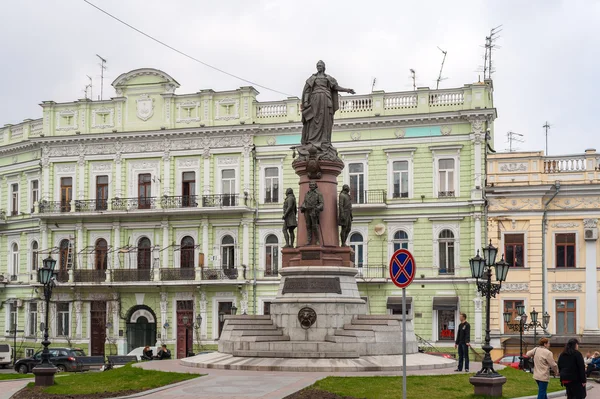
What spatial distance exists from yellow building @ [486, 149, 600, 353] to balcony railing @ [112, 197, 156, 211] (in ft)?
62.0

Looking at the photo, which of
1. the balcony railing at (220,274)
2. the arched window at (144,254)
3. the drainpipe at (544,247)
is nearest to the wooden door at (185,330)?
the balcony railing at (220,274)

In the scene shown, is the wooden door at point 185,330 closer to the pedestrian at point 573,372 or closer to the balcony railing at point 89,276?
the balcony railing at point 89,276

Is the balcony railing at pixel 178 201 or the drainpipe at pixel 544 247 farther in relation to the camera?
the balcony railing at pixel 178 201

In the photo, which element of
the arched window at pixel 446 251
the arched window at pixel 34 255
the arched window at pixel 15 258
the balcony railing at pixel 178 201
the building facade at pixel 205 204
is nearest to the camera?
the arched window at pixel 446 251

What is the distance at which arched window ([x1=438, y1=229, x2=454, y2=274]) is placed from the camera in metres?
49.7

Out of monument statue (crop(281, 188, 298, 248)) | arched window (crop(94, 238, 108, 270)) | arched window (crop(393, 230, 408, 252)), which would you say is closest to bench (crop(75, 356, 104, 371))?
arched window (crop(94, 238, 108, 270))

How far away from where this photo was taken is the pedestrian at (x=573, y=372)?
18531mm

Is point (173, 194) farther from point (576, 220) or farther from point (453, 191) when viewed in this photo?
point (576, 220)

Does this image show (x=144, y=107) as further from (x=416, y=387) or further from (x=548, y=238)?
(x=416, y=387)

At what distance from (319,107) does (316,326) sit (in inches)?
271

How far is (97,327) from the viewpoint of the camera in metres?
54.9

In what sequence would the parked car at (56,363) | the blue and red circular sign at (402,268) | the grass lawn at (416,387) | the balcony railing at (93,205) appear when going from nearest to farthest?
the blue and red circular sign at (402,268), the grass lawn at (416,387), the parked car at (56,363), the balcony railing at (93,205)

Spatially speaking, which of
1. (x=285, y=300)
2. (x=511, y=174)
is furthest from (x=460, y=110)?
(x=285, y=300)

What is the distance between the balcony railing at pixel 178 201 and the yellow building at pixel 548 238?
54.0ft
